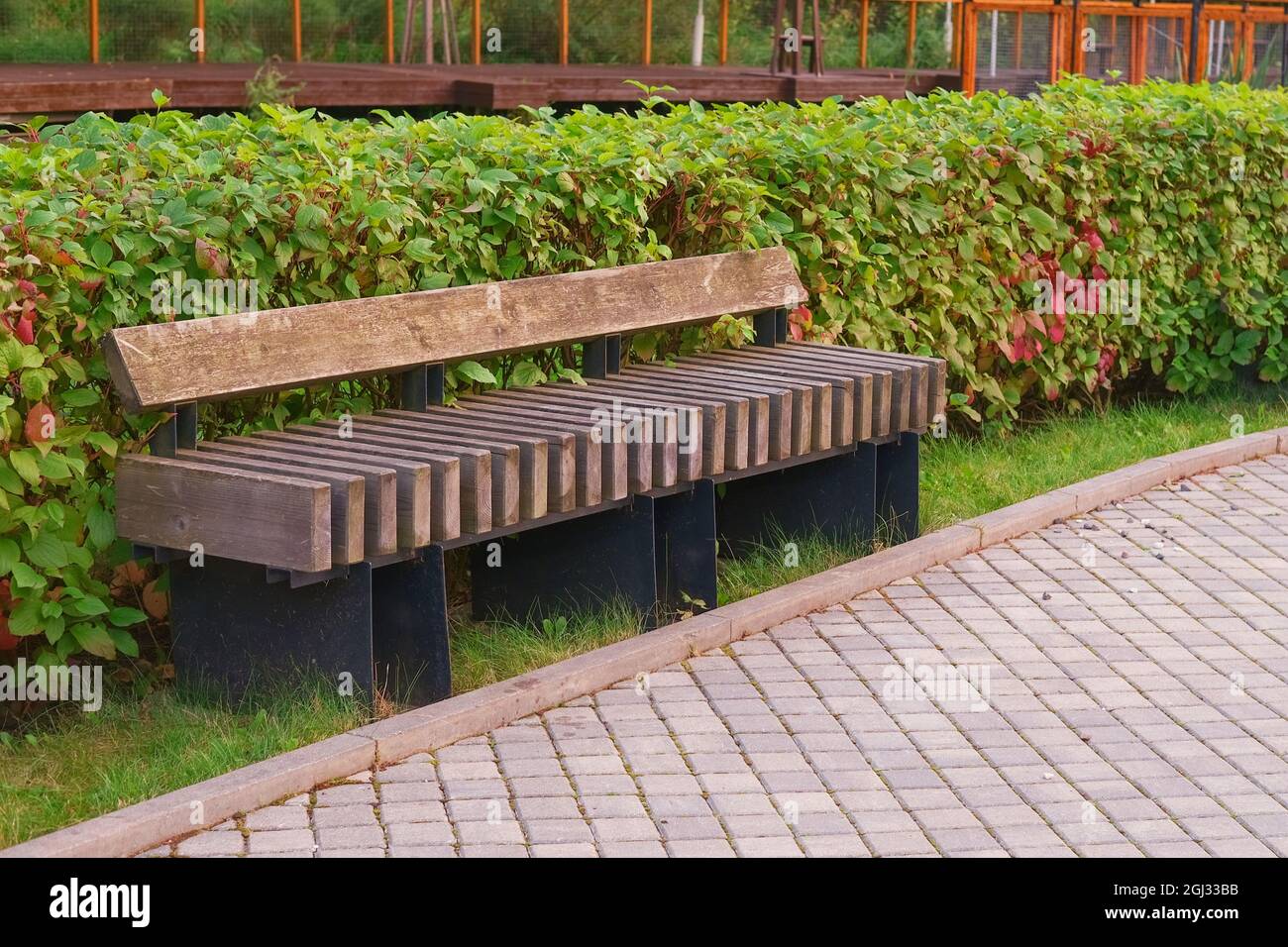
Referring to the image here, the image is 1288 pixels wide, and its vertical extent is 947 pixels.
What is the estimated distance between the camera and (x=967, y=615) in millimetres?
5887

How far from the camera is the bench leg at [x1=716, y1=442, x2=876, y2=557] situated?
638cm

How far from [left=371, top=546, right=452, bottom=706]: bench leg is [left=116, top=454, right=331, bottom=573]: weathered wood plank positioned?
411 millimetres

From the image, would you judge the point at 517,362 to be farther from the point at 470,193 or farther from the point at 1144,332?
the point at 1144,332

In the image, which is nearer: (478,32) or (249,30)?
(249,30)

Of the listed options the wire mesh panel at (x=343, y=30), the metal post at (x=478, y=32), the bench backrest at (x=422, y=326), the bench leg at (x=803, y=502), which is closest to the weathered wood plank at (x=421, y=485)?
the bench backrest at (x=422, y=326)

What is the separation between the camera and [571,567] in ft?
18.4

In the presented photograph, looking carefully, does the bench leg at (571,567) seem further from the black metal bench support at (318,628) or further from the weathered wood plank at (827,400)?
the weathered wood plank at (827,400)

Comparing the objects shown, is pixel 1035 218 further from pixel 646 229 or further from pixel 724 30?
pixel 724 30

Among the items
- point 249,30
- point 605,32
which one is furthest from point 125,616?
point 605,32

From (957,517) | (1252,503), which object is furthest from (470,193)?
(1252,503)

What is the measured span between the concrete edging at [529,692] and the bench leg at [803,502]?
0.20 meters

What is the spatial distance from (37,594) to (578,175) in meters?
2.32

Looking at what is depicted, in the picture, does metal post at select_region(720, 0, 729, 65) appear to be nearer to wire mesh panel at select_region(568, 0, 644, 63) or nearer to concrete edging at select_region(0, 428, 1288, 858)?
wire mesh panel at select_region(568, 0, 644, 63)

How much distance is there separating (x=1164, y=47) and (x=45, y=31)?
11314mm
